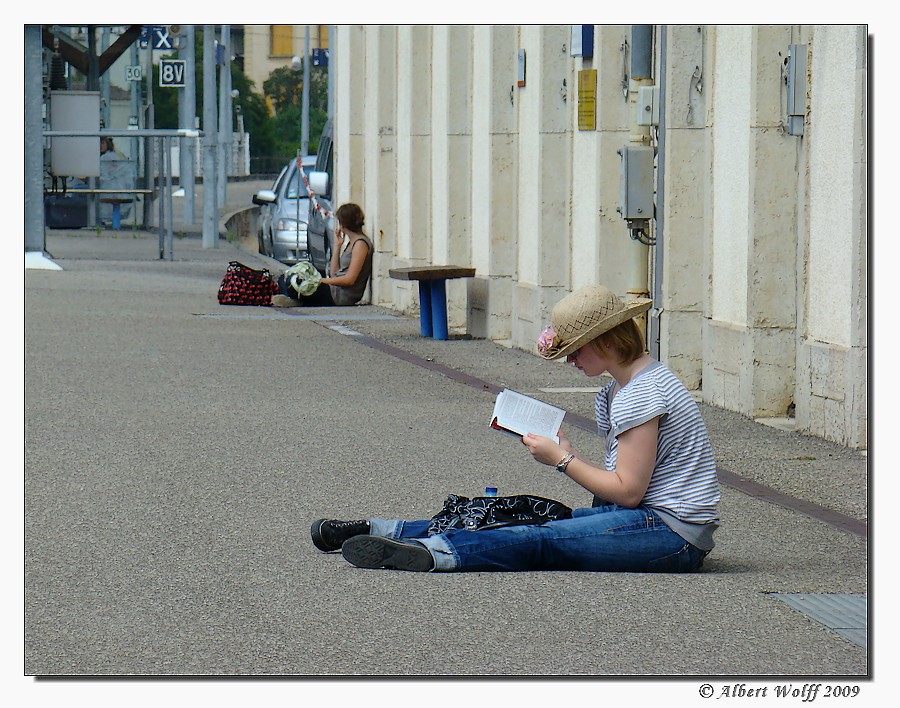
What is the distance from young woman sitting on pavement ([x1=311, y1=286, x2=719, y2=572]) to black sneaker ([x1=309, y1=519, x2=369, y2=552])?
187 millimetres

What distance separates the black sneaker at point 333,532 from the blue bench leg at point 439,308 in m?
9.87

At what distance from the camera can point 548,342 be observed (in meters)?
6.19

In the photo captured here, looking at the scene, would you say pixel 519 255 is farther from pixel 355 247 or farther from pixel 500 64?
pixel 355 247

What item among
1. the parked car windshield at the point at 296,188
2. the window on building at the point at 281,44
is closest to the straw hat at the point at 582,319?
the parked car windshield at the point at 296,188

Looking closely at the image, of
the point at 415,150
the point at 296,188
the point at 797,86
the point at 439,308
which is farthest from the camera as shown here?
the point at 296,188

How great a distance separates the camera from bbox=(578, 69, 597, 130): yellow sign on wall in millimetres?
14578

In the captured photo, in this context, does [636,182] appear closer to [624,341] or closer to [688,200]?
[688,200]

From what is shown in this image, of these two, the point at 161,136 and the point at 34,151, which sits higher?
the point at 161,136

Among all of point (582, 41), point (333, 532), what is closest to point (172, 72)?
point (582, 41)

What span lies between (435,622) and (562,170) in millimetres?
10414

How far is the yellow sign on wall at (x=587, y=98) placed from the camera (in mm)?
14578

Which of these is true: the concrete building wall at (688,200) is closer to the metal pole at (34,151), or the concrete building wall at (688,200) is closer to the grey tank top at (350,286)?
the grey tank top at (350,286)

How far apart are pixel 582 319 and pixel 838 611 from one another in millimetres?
1251
